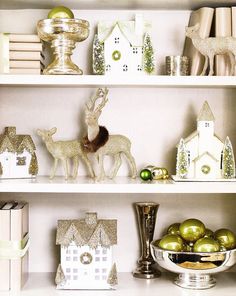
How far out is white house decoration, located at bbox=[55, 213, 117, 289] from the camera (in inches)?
69.6

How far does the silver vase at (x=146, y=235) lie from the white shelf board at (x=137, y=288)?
3 centimetres

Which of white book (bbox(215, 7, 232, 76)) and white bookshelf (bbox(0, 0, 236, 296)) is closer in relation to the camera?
white book (bbox(215, 7, 232, 76))

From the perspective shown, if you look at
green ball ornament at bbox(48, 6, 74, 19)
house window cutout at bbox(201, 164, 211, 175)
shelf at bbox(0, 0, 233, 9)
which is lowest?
house window cutout at bbox(201, 164, 211, 175)

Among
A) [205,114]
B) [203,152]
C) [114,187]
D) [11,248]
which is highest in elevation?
[205,114]

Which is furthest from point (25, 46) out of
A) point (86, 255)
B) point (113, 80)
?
point (86, 255)

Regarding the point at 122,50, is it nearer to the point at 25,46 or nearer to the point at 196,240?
the point at 25,46

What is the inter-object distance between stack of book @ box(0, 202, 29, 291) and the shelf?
0.65 meters

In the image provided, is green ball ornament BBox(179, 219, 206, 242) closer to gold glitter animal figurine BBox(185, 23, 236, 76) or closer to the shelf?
gold glitter animal figurine BBox(185, 23, 236, 76)

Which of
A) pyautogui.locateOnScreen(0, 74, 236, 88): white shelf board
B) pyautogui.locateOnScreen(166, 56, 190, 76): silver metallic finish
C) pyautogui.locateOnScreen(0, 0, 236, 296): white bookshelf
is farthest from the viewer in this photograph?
pyautogui.locateOnScreen(0, 0, 236, 296): white bookshelf

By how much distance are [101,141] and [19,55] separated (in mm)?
359

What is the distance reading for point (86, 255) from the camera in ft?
5.82

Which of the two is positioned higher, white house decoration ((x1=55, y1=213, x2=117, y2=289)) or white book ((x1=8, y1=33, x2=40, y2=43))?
white book ((x1=8, y1=33, x2=40, y2=43))

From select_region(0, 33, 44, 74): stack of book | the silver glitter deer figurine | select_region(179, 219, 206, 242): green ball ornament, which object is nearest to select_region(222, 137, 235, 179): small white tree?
select_region(179, 219, 206, 242): green ball ornament

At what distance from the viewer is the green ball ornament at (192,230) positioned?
1.77m
